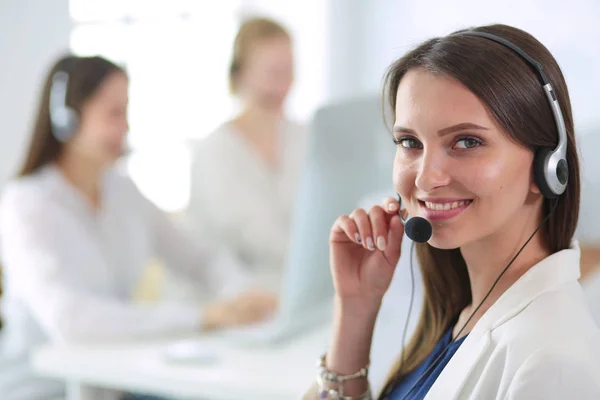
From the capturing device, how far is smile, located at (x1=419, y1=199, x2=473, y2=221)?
0.78 m

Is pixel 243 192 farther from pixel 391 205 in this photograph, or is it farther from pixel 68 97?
pixel 391 205

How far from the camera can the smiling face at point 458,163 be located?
2.46 feet

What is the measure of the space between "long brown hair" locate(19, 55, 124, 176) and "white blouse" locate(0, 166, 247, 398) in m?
0.04

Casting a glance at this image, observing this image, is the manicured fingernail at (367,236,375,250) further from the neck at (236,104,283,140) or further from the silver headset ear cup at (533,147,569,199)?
the neck at (236,104,283,140)

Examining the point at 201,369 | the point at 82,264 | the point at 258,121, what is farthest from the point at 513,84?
the point at 258,121

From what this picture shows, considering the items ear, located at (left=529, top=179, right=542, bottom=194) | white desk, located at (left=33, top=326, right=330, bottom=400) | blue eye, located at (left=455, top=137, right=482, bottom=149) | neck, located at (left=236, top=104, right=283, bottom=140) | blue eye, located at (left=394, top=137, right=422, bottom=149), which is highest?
neck, located at (left=236, top=104, right=283, bottom=140)

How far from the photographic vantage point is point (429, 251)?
0.96 m

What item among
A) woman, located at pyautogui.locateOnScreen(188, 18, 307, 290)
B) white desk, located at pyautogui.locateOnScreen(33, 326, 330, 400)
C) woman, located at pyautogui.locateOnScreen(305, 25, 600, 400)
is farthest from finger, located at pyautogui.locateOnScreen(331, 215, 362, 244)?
woman, located at pyautogui.locateOnScreen(188, 18, 307, 290)

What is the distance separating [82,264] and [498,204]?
1310 millimetres

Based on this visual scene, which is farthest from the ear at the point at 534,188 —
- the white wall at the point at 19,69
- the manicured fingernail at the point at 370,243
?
the white wall at the point at 19,69

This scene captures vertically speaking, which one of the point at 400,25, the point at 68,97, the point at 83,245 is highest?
the point at 400,25

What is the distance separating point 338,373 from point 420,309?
136mm

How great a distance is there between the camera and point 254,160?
8.57ft

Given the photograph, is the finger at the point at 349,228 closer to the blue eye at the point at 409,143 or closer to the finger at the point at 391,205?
the finger at the point at 391,205
